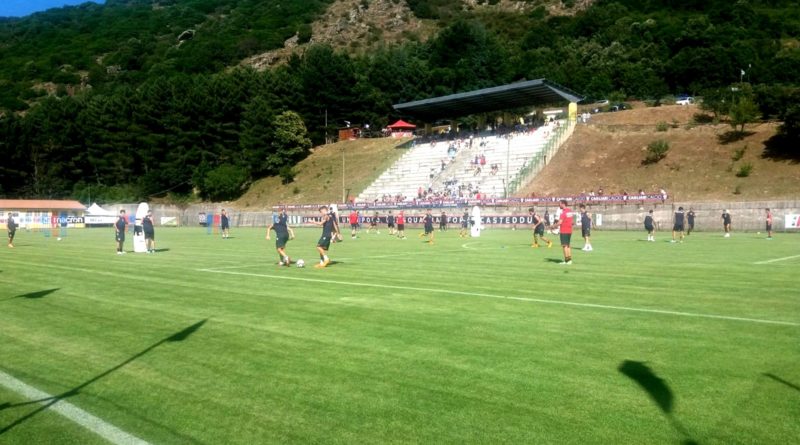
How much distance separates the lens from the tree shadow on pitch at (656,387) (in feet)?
17.5

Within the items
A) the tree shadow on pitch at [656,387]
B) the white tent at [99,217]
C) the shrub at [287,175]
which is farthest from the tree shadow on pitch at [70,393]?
the shrub at [287,175]

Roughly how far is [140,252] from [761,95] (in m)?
62.7

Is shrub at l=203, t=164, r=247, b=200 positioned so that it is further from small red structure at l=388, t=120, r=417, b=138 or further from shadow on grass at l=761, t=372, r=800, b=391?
shadow on grass at l=761, t=372, r=800, b=391

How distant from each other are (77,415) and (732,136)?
211ft

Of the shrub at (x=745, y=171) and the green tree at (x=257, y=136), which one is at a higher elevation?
the green tree at (x=257, y=136)

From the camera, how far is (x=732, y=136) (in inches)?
2341

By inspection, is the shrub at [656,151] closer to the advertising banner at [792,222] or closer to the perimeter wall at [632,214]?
the perimeter wall at [632,214]

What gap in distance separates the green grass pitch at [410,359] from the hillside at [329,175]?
60.1 m

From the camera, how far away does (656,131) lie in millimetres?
64562

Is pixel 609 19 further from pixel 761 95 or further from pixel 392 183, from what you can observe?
pixel 392 183

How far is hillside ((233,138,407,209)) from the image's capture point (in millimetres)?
76875

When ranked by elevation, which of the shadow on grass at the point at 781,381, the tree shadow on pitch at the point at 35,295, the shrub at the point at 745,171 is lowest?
the tree shadow on pitch at the point at 35,295

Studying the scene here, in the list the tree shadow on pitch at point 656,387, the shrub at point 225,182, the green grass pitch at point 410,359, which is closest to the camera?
the tree shadow on pitch at point 656,387

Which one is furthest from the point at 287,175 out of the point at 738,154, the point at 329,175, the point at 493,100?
the point at 738,154
